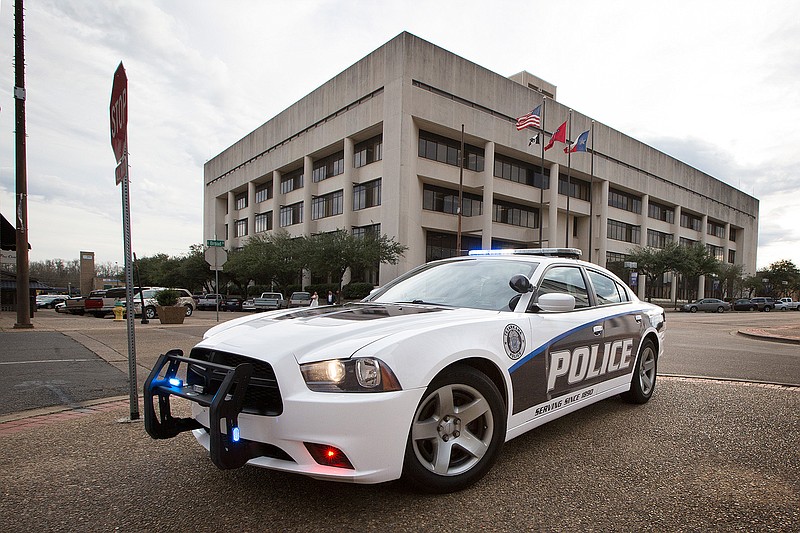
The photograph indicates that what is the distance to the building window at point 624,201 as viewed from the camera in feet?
181

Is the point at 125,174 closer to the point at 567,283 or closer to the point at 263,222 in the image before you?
the point at 567,283

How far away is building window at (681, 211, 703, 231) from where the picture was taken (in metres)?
67.8

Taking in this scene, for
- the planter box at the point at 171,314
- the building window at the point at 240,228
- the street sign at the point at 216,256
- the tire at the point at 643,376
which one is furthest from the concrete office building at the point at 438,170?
the tire at the point at 643,376

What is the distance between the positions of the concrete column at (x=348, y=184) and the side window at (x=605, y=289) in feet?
120

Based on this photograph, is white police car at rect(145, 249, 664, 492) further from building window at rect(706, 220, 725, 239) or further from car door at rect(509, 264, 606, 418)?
building window at rect(706, 220, 725, 239)

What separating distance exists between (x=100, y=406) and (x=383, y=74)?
3601 cm

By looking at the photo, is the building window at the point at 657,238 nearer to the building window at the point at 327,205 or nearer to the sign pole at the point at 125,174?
the building window at the point at 327,205

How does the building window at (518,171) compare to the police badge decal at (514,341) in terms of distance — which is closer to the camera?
the police badge decal at (514,341)

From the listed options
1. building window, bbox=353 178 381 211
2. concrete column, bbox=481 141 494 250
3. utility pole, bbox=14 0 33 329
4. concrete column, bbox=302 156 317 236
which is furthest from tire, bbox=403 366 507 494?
concrete column, bbox=302 156 317 236

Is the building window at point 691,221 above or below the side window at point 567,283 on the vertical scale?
above

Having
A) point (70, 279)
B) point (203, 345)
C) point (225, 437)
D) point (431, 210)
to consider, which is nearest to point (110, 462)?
point (203, 345)

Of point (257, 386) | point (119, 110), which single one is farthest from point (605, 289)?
point (119, 110)

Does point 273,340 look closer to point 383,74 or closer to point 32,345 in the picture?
point 32,345

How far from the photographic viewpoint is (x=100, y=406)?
491 cm
